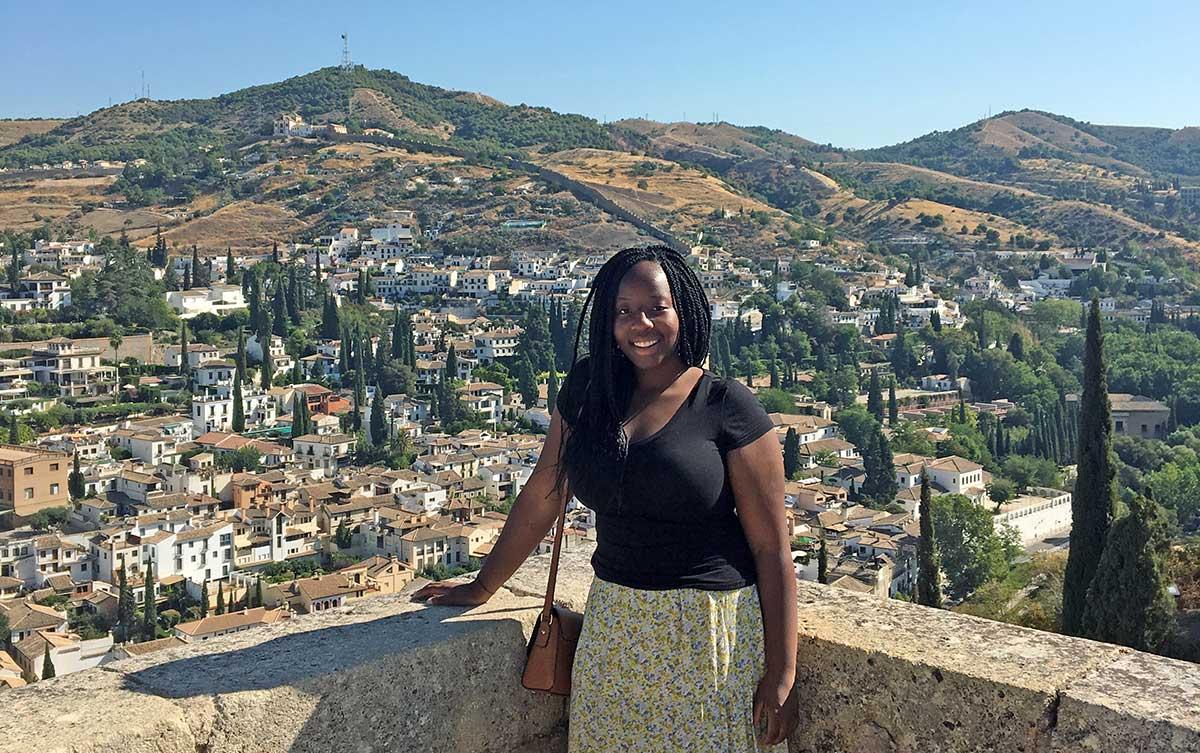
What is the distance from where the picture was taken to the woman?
1.65 meters

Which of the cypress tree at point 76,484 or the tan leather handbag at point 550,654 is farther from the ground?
the tan leather handbag at point 550,654

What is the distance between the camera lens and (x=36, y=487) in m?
25.6

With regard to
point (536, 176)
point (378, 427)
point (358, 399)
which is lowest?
point (378, 427)

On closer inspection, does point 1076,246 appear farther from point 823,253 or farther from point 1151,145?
point 1151,145

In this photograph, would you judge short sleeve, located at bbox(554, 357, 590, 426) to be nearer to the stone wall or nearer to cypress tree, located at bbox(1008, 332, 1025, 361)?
the stone wall

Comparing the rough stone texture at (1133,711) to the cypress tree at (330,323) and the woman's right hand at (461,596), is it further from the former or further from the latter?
the cypress tree at (330,323)

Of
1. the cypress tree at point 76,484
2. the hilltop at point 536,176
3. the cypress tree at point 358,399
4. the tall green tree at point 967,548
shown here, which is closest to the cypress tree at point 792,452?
the tall green tree at point 967,548

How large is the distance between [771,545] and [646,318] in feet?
1.29

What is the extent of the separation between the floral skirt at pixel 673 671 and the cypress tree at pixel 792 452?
29846 millimetres

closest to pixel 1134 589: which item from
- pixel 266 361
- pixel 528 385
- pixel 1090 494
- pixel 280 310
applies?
pixel 1090 494

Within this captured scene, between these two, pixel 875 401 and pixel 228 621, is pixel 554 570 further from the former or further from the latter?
pixel 875 401

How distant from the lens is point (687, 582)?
1.66m

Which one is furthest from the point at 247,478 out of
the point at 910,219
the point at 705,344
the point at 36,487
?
the point at 910,219

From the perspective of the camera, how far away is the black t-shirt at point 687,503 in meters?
1.64
